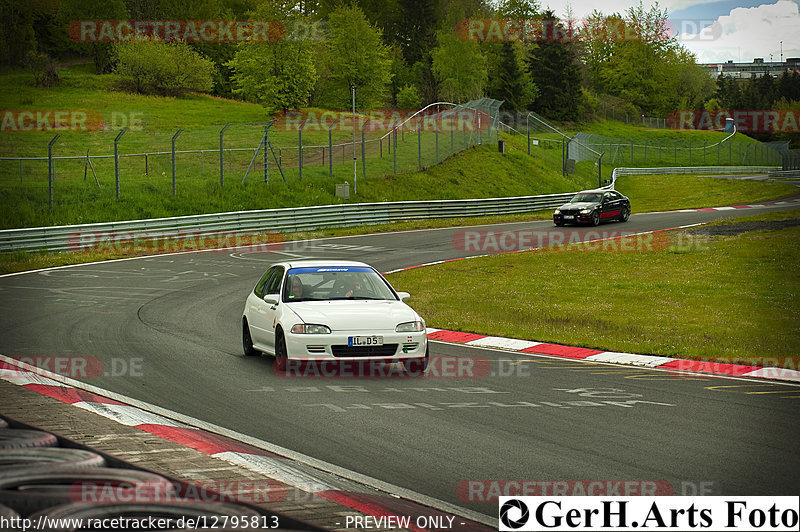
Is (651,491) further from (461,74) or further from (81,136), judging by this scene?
(461,74)

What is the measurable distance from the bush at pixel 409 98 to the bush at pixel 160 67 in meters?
22.4

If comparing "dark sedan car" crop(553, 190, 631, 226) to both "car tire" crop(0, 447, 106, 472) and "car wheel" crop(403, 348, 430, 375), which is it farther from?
"car tire" crop(0, 447, 106, 472)

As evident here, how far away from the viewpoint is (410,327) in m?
11.5

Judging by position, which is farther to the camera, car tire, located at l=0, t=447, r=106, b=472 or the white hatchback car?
the white hatchback car

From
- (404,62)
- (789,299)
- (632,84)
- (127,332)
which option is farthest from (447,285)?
(632,84)

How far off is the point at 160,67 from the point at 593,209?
6337cm

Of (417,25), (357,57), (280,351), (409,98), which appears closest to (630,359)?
(280,351)

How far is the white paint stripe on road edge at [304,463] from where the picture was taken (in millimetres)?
5977

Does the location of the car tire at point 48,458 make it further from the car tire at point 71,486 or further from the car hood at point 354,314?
the car hood at point 354,314

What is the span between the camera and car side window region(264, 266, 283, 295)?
42.8 feet

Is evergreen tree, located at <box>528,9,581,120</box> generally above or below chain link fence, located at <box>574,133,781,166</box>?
above

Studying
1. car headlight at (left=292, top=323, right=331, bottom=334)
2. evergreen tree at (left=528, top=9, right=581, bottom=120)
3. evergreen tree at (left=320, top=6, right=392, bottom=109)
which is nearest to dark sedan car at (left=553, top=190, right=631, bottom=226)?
car headlight at (left=292, top=323, right=331, bottom=334)

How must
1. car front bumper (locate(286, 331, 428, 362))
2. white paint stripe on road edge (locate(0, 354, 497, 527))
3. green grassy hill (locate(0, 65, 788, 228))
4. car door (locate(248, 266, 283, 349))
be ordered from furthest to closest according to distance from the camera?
green grassy hill (locate(0, 65, 788, 228)) < car door (locate(248, 266, 283, 349)) < car front bumper (locate(286, 331, 428, 362)) < white paint stripe on road edge (locate(0, 354, 497, 527))

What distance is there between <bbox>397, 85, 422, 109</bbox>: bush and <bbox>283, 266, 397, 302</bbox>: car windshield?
91.4m
